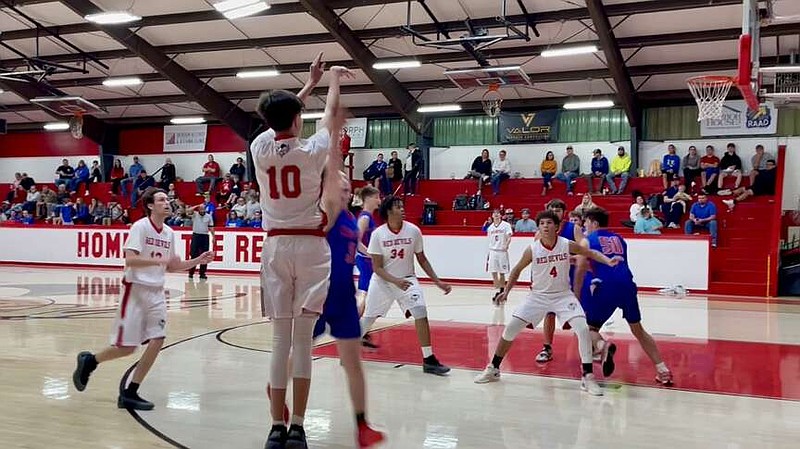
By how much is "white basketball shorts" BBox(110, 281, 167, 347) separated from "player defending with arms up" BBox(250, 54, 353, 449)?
1.78 m

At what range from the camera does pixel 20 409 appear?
5.05m

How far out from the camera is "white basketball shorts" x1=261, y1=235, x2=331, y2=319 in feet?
12.7

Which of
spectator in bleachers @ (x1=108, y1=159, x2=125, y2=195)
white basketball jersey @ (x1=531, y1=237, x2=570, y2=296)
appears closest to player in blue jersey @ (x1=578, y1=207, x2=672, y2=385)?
white basketball jersey @ (x1=531, y1=237, x2=570, y2=296)

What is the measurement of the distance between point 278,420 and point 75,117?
77.6 feet

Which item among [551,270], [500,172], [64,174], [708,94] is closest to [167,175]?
[64,174]

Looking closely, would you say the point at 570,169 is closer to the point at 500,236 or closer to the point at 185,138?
the point at 500,236

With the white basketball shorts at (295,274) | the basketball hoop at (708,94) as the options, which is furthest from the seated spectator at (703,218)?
the white basketball shorts at (295,274)

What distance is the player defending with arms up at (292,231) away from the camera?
3.83 m

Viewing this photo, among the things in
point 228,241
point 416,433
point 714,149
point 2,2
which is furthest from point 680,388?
point 2,2

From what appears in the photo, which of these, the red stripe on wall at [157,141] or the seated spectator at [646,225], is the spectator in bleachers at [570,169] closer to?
the seated spectator at [646,225]

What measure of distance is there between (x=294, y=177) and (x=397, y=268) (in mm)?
3267

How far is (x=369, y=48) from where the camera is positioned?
21125 mm

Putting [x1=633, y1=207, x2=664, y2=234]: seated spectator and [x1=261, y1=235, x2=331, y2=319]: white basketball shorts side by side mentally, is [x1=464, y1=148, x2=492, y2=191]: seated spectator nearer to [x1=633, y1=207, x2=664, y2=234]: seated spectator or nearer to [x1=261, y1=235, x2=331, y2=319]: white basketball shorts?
[x1=633, y1=207, x2=664, y2=234]: seated spectator

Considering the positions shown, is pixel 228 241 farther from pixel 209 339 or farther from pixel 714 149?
pixel 714 149
